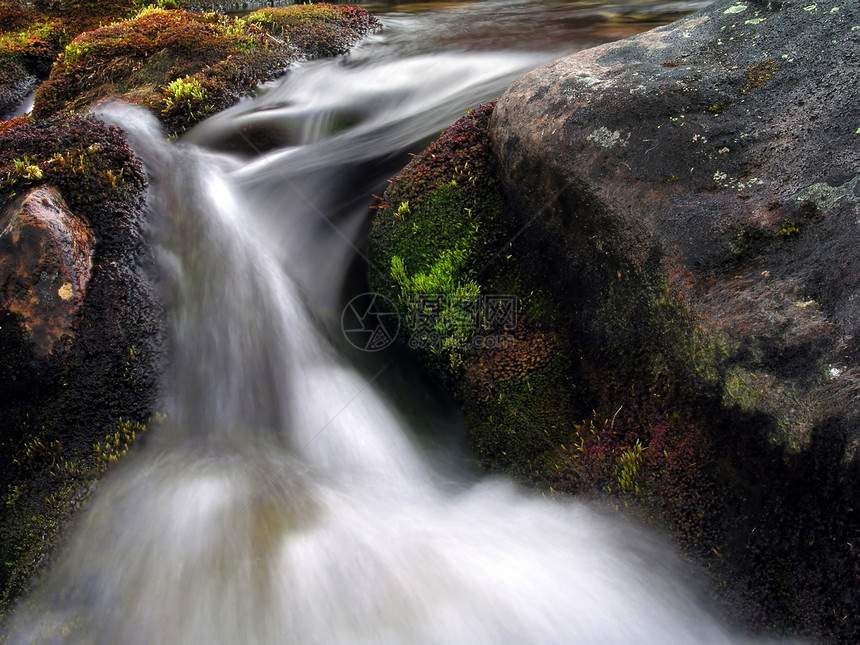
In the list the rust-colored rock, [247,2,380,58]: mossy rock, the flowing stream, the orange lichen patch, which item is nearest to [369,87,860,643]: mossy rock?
the orange lichen patch

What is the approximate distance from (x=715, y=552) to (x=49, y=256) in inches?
249

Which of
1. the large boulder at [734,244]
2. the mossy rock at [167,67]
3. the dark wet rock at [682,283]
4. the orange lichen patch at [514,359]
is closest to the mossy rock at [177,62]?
the mossy rock at [167,67]

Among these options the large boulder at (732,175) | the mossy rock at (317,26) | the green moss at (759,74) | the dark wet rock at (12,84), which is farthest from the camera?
the dark wet rock at (12,84)

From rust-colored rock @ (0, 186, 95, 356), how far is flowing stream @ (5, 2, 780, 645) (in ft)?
2.89

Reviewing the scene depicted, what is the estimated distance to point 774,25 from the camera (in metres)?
5.29

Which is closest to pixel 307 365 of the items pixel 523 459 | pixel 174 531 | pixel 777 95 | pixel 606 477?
pixel 174 531

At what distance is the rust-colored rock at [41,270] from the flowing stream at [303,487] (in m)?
0.88

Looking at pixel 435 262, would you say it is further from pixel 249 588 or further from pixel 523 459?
pixel 249 588

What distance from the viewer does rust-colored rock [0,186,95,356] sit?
17.7 feet

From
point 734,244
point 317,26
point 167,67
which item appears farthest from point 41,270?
point 317,26

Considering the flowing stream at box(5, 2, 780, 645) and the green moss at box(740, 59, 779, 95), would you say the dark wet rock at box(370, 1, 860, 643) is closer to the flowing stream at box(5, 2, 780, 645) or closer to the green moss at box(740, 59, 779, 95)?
the green moss at box(740, 59, 779, 95)

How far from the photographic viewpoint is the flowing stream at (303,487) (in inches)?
169

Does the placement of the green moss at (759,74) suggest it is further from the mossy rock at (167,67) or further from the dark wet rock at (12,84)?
the dark wet rock at (12,84)

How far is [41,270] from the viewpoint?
18.0 feet
